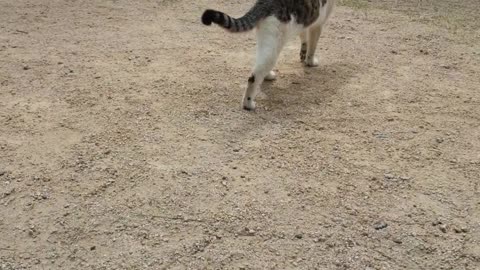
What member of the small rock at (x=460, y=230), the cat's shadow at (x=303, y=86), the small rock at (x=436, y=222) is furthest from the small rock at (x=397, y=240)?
the cat's shadow at (x=303, y=86)

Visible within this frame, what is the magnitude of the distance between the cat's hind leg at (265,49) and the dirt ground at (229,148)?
0.28 m

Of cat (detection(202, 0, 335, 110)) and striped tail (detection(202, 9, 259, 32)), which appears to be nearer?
striped tail (detection(202, 9, 259, 32))

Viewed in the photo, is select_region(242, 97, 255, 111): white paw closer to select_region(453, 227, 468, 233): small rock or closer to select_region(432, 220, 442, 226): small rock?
select_region(432, 220, 442, 226): small rock

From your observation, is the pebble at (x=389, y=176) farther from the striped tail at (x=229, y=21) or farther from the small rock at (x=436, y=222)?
the striped tail at (x=229, y=21)

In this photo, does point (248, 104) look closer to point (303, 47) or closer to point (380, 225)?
point (303, 47)

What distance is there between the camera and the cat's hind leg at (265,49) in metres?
4.98

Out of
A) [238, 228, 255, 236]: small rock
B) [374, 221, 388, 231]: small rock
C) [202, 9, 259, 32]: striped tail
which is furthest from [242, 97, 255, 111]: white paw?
[374, 221, 388, 231]: small rock

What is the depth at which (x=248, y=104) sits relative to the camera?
5117 mm

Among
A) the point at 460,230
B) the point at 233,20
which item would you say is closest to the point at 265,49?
the point at 233,20

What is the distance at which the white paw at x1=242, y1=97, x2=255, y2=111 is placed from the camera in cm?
511

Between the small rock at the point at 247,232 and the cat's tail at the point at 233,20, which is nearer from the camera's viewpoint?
the small rock at the point at 247,232

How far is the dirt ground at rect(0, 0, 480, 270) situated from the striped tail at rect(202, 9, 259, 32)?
81 cm

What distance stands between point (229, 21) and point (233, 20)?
0.08 meters

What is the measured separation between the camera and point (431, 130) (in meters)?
4.81
